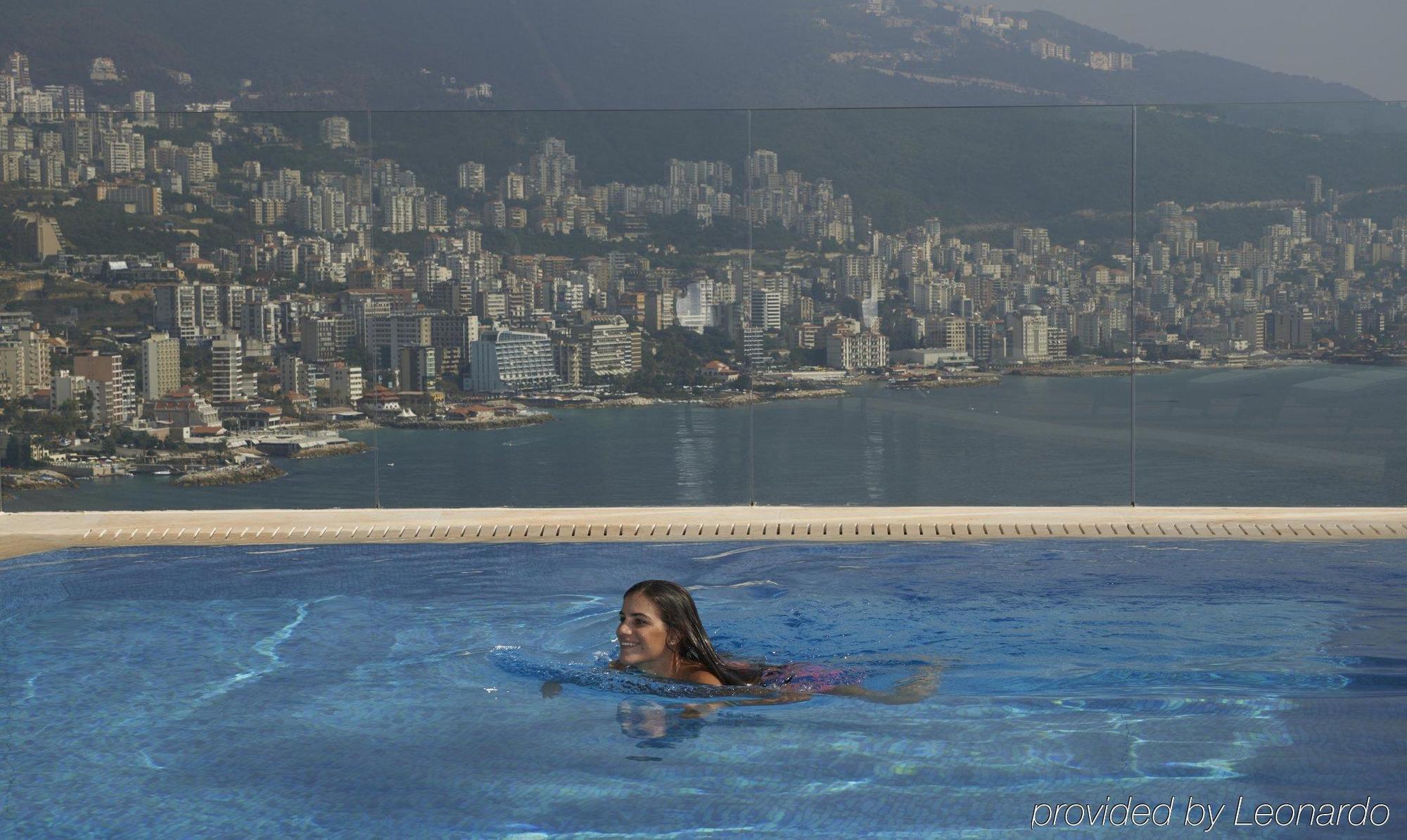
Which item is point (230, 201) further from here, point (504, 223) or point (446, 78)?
point (446, 78)

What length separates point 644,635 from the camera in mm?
4055

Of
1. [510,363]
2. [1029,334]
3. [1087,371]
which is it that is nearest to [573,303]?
[510,363]

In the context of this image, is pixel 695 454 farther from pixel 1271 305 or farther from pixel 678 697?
pixel 678 697

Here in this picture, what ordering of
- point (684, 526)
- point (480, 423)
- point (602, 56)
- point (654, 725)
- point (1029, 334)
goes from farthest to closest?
point (602, 56), point (1029, 334), point (480, 423), point (684, 526), point (654, 725)

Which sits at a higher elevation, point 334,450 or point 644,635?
point 334,450

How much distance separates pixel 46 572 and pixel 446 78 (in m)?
44.8

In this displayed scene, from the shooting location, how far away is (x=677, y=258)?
8164 millimetres

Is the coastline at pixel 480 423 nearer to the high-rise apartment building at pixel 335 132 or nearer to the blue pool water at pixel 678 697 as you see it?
the high-rise apartment building at pixel 335 132

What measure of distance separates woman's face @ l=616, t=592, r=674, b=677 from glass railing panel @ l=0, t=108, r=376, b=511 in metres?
3.88

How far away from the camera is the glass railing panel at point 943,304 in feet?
25.8

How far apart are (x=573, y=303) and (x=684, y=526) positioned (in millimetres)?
1950

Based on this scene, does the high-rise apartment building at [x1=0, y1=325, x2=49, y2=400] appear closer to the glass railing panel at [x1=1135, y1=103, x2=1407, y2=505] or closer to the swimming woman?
the swimming woman

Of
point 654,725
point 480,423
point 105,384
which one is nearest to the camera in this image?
point 654,725

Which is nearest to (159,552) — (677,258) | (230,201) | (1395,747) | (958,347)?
(230,201)
